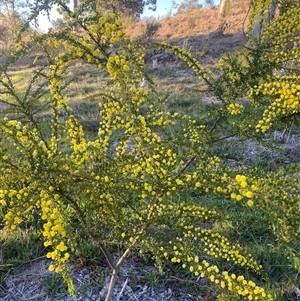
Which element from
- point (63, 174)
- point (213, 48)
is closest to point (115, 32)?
point (63, 174)

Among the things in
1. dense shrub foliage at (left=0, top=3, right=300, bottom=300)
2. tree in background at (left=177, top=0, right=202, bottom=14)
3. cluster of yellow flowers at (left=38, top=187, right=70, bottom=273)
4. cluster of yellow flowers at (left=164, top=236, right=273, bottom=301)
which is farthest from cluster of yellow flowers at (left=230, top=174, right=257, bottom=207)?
tree in background at (left=177, top=0, right=202, bottom=14)

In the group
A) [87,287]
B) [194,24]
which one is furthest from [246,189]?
[194,24]

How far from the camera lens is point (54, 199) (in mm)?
1501

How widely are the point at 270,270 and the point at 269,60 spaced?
5.85 feet

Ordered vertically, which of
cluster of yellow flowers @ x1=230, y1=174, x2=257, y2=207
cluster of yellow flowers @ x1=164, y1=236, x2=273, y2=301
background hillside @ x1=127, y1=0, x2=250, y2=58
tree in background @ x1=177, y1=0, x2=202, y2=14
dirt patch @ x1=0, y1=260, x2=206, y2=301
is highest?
tree in background @ x1=177, y1=0, x2=202, y2=14

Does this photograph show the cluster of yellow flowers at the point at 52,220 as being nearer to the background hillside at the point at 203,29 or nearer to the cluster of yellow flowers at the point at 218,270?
the cluster of yellow flowers at the point at 218,270

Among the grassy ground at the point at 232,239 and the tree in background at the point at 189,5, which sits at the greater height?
the tree in background at the point at 189,5

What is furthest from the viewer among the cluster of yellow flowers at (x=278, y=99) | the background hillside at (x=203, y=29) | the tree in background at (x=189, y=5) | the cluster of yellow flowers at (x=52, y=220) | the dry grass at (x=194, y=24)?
the tree in background at (x=189, y=5)

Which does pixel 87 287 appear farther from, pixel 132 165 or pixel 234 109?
pixel 234 109

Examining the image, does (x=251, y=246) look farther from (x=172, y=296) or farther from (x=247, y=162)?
(x=247, y=162)

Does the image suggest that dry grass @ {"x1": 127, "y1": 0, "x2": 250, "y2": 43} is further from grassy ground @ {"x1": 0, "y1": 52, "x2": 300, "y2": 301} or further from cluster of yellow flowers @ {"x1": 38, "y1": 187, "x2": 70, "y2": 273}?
cluster of yellow flowers @ {"x1": 38, "y1": 187, "x2": 70, "y2": 273}

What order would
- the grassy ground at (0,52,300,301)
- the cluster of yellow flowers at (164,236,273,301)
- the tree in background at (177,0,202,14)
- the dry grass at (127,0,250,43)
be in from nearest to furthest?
the cluster of yellow flowers at (164,236,273,301) → the grassy ground at (0,52,300,301) → the dry grass at (127,0,250,43) → the tree in background at (177,0,202,14)

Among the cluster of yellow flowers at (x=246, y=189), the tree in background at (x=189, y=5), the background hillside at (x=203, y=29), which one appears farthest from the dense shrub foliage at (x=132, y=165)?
the tree in background at (x=189, y=5)

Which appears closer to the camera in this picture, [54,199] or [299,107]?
[54,199]
